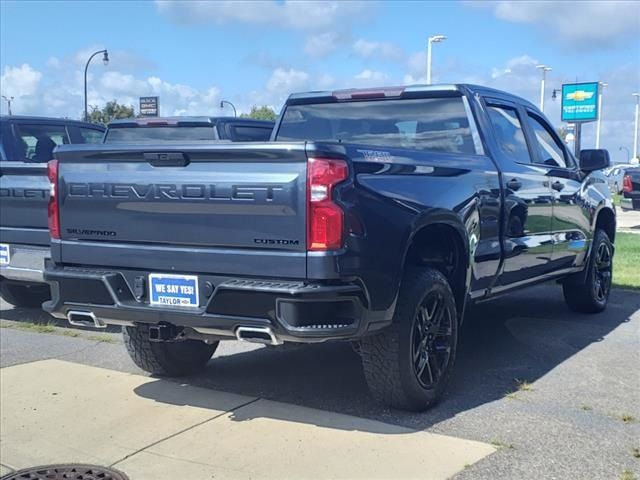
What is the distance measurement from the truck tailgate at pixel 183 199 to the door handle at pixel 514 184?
2256mm

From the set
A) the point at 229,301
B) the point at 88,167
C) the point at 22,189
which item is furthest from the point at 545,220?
the point at 22,189

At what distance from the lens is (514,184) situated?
5711mm

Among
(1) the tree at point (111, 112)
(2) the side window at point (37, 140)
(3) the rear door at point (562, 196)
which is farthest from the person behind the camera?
(1) the tree at point (111, 112)

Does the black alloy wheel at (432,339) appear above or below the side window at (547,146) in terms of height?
below

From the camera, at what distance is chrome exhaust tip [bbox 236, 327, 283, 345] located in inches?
158

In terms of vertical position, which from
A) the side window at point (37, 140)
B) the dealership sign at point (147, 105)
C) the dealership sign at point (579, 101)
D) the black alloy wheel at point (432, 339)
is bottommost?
the black alloy wheel at point (432, 339)

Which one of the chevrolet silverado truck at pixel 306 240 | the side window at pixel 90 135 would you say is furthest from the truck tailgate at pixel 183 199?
the side window at pixel 90 135

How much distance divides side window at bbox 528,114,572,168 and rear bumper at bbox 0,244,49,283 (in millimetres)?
4270

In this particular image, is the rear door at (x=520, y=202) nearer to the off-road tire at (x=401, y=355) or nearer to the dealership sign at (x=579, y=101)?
the off-road tire at (x=401, y=355)

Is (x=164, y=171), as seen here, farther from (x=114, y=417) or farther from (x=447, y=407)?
Result: (x=447, y=407)

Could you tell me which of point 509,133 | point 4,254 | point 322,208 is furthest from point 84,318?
point 509,133

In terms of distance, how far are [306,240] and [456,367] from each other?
7.49 ft

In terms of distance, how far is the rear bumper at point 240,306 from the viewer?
3920 millimetres

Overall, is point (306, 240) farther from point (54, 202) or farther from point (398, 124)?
point (398, 124)
